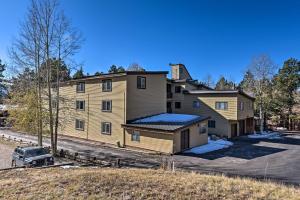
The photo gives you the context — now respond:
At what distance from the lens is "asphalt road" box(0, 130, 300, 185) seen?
1562 centimetres

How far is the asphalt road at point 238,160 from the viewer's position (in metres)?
15.6

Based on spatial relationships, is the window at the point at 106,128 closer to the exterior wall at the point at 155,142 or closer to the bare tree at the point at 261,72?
the exterior wall at the point at 155,142

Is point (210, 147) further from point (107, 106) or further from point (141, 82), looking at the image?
point (107, 106)

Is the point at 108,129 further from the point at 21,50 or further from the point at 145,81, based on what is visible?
the point at 21,50

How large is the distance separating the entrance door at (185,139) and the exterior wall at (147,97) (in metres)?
5.55

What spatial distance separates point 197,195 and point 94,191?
303 cm

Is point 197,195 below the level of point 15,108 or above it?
below

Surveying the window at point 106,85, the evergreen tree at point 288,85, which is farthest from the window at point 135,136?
the evergreen tree at point 288,85

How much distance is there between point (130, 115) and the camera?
25.7 meters

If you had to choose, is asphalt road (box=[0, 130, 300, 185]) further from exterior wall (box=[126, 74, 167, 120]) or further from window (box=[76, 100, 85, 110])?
window (box=[76, 100, 85, 110])

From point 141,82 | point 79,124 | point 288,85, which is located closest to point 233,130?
point 141,82

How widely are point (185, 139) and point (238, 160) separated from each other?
5253 millimetres

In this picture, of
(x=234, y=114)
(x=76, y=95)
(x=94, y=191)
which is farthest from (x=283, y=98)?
(x=94, y=191)

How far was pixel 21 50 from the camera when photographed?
861 inches
